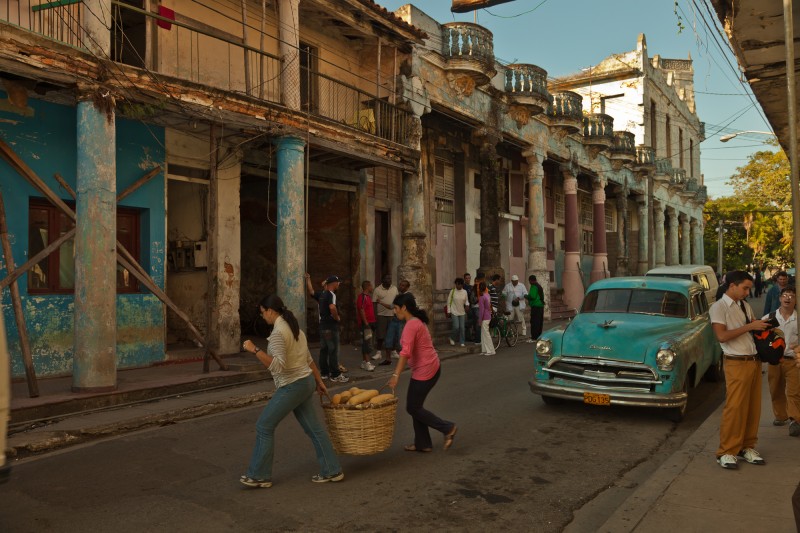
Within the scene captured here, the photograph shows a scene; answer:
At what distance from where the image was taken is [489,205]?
778 inches

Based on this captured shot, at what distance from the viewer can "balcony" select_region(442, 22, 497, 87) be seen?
17.5 m

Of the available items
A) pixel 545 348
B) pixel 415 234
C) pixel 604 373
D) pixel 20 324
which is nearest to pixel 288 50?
pixel 415 234

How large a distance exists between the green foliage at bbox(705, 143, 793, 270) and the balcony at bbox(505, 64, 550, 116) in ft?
94.9

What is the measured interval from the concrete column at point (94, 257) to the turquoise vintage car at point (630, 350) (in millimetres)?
5917

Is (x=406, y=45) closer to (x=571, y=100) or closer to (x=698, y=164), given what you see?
(x=571, y=100)

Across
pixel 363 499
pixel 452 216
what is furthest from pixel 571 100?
Result: pixel 363 499

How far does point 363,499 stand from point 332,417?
75 centimetres

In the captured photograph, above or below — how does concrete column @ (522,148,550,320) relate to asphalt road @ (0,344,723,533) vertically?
above

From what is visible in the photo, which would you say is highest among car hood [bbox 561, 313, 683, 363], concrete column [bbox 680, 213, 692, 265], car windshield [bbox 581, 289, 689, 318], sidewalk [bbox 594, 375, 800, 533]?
concrete column [bbox 680, 213, 692, 265]

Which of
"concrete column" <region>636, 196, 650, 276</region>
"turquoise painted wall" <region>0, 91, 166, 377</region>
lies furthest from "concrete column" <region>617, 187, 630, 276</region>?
"turquoise painted wall" <region>0, 91, 166, 377</region>

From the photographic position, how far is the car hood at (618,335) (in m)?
7.59

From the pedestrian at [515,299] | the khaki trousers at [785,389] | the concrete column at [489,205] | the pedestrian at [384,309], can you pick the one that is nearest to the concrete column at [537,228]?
the concrete column at [489,205]

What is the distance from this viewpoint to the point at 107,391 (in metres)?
8.74

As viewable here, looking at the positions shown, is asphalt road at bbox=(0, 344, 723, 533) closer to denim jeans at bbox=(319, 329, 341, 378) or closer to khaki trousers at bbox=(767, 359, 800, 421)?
khaki trousers at bbox=(767, 359, 800, 421)
